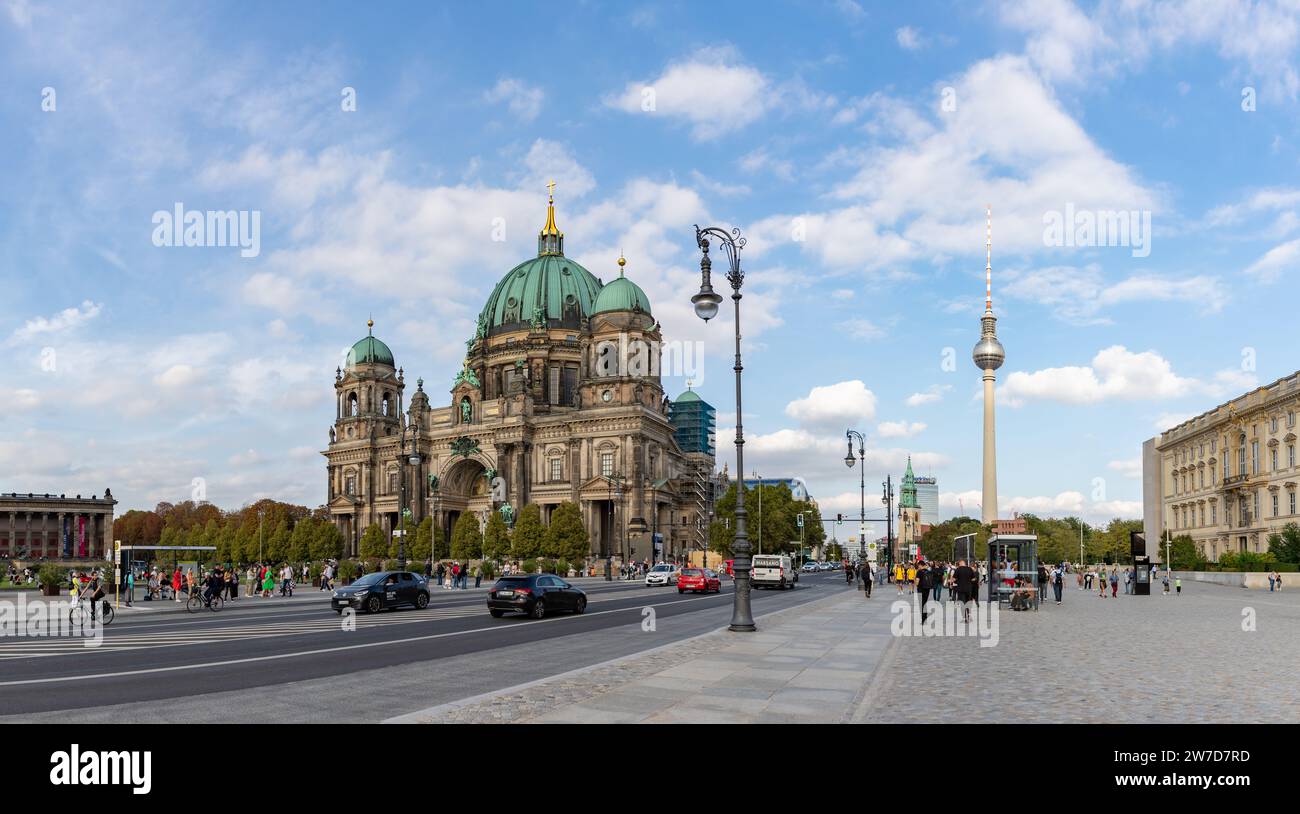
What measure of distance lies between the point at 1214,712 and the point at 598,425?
91674 millimetres

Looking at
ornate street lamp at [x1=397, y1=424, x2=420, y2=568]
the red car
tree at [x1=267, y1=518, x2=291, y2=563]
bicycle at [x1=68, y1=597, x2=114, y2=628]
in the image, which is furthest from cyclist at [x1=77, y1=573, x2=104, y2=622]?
tree at [x1=267, y1=518, x2=291, y2=563]

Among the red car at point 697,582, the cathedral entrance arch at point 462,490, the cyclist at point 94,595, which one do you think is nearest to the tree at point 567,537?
the cathedral entrance arch at point 462,490

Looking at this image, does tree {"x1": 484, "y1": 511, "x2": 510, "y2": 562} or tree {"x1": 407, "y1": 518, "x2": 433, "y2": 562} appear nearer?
tree {"x1": 484, "y1": 511, "x2": 510, "y2": 562}

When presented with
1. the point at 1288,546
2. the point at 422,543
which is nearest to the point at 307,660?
the point at 1288,546

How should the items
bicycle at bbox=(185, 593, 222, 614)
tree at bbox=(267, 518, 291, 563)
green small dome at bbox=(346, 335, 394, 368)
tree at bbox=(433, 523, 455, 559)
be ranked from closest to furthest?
1. bicycle at bbox=(185, 593, 222, 614)
2. tree at bbox=(433, 523, 455, 559)
3. tree at bbox=(267, 518, 291, 563)
4. green small dome at bbox=(346, 335, 394, 368)

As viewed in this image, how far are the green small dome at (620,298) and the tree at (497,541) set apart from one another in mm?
26663

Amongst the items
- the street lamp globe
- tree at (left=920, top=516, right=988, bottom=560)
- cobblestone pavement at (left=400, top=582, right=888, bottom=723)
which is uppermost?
the street lamp globe

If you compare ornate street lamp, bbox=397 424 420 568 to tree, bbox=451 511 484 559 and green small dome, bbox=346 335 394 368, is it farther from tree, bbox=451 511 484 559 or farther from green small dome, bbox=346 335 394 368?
green small dome, bbox=346 335 394 368

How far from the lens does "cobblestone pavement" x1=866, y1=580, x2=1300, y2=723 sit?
11.5m

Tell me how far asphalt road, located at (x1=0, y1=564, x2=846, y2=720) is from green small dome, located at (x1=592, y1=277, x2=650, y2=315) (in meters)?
74.4
